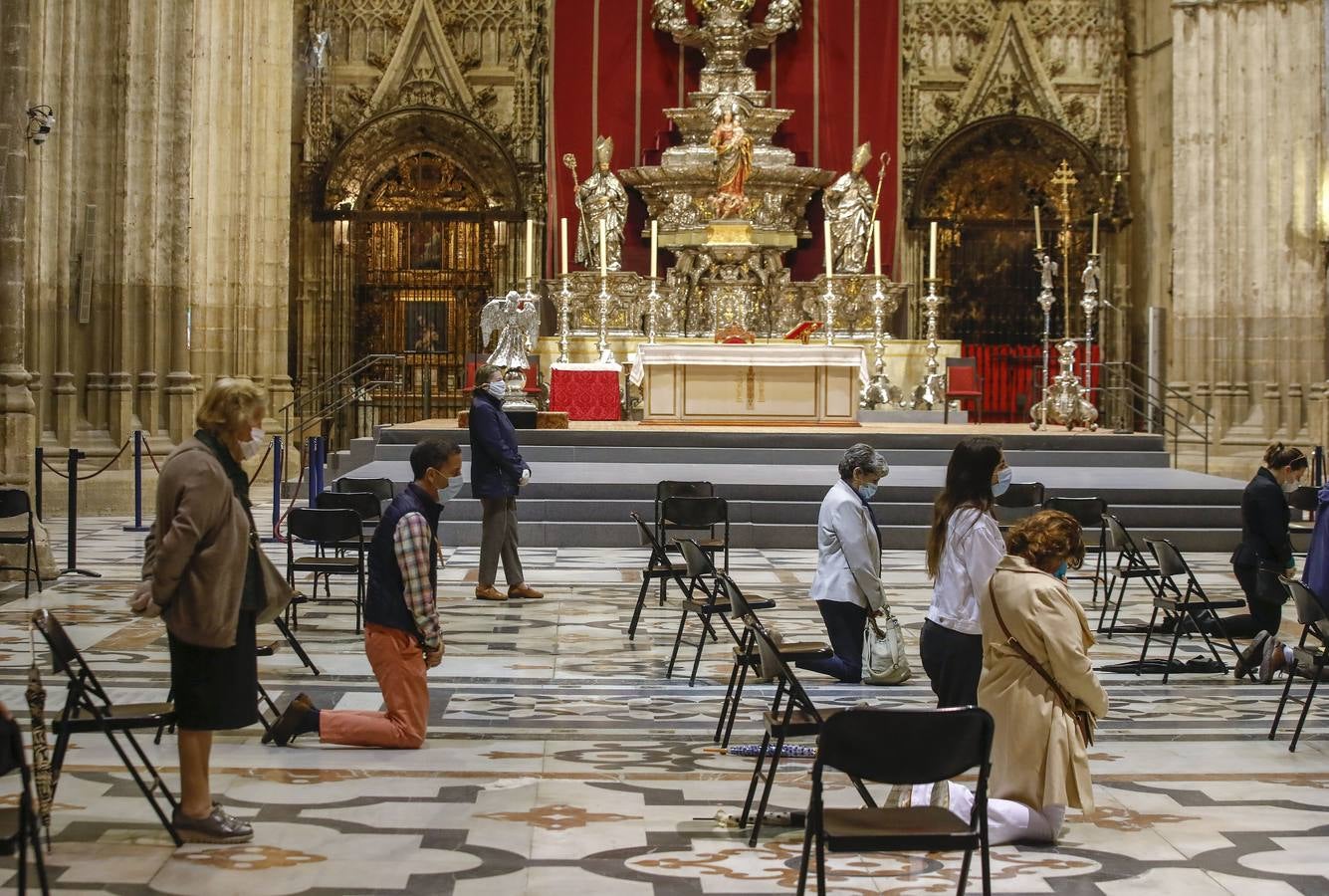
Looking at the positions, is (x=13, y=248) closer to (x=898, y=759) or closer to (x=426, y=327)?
(x=898, y=759)

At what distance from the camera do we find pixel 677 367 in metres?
21.0

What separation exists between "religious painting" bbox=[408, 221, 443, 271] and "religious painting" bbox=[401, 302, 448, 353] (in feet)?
1.87

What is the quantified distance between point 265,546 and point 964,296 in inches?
553

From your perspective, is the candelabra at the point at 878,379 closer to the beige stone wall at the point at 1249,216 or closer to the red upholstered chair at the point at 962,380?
the red upholstered chair at the point at 962,380

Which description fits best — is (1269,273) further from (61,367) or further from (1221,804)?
(1221,804)

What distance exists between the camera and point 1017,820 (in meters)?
6.09

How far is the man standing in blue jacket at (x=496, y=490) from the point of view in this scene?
1219cm

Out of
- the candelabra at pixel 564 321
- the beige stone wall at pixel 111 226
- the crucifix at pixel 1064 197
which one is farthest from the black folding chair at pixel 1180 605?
the crucifix at pixel 1064 197

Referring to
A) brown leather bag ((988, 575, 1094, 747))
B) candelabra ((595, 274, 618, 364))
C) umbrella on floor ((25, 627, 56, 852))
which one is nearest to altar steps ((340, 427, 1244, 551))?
candelabra ((595, 274, 618, 364))

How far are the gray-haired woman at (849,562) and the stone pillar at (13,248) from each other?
22.5 feet

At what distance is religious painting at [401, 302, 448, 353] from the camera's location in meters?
26.6

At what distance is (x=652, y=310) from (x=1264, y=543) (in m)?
14.9

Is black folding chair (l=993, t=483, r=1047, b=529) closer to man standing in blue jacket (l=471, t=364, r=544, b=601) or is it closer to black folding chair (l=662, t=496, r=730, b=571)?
black folding chair (l=662, t=496, r=730, b=571)

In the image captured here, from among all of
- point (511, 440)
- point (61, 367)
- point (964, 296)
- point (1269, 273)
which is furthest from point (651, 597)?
point (964, 296)
